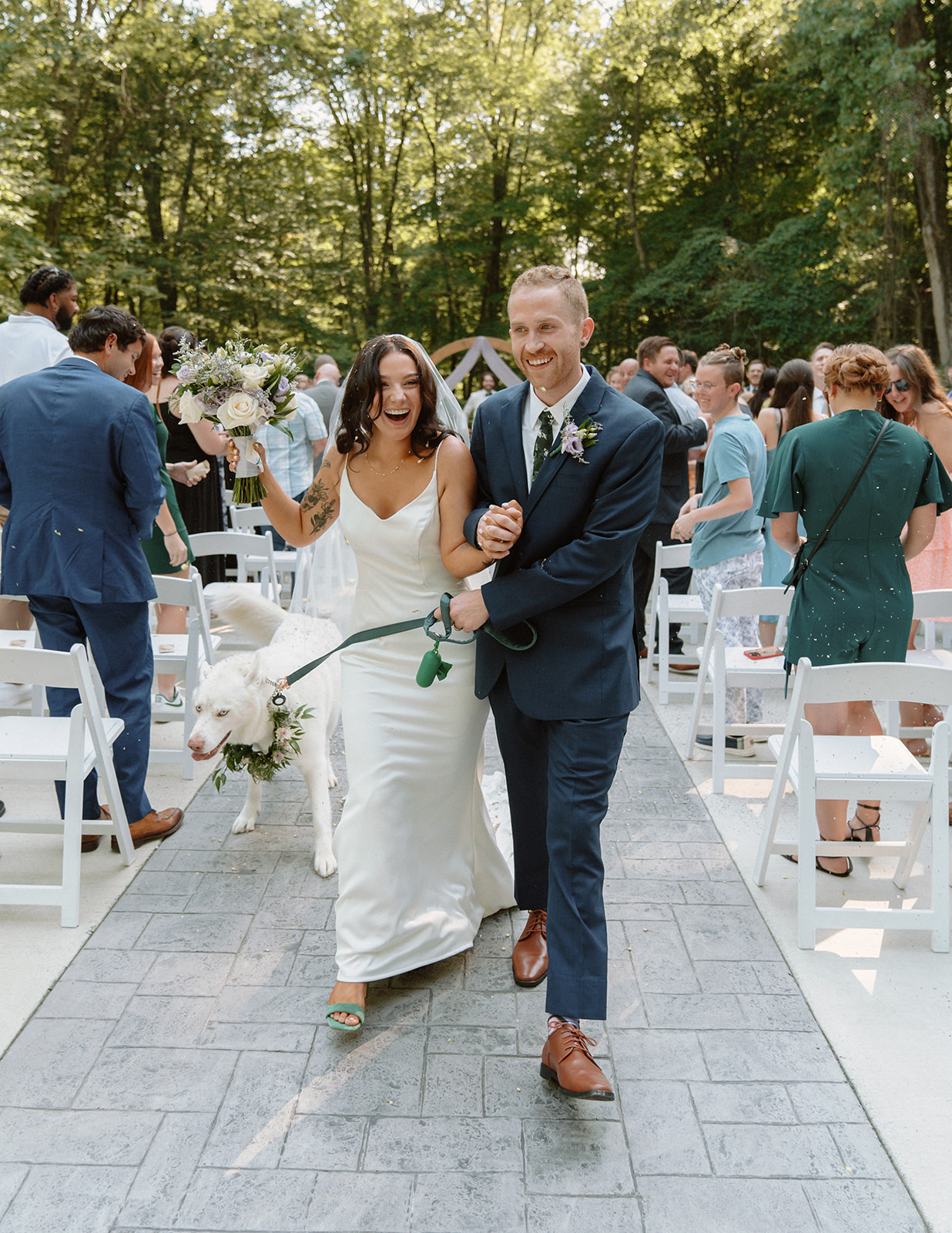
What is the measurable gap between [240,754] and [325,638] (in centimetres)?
71

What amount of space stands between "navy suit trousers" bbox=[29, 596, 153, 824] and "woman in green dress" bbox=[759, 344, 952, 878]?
3.01m

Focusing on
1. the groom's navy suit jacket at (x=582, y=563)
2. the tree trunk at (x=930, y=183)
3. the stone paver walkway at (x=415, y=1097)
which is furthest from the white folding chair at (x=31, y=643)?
the tree trunk at (x=930, y=183)

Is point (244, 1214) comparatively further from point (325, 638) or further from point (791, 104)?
point (791, 104)

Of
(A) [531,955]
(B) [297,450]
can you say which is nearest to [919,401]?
(A) [531,955]

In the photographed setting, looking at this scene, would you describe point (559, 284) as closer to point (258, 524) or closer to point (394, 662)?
point (394, 662)

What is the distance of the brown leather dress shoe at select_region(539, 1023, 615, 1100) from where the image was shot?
2.81 meters

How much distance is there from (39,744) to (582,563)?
8.13 feet

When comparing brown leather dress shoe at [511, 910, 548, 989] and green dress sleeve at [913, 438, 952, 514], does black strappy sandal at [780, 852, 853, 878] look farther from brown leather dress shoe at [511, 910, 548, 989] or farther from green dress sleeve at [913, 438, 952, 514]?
green dress sleeve at [913, 438, 952, 514]

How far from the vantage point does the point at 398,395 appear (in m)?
3.17

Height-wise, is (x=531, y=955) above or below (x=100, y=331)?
below

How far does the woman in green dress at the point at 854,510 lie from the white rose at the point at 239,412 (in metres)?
2.38

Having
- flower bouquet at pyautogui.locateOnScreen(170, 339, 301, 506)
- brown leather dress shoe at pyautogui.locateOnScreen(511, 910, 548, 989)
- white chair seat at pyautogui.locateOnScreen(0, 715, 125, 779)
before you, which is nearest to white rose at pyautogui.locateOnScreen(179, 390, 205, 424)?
flower bouquet at pyautogui.locateOnScreen(170, 339, 301, 506)

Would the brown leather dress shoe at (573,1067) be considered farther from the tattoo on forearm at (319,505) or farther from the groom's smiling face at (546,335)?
the groom's smiling face at (546,335)

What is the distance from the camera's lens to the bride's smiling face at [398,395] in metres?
3.17
